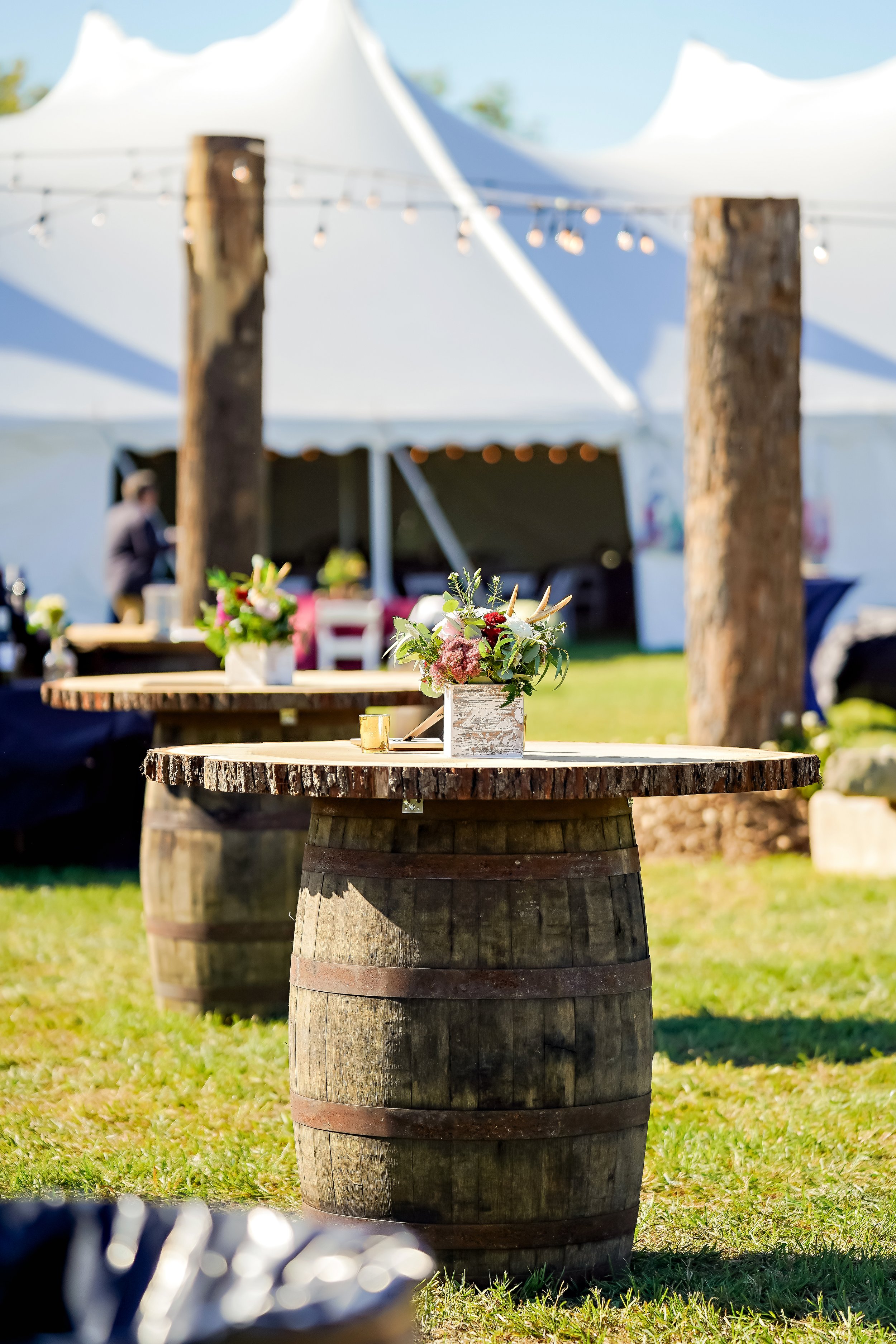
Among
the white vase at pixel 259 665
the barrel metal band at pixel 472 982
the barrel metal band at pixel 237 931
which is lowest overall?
the barrel metal band at pixel 237 931

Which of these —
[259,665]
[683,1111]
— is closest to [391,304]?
[259,665]

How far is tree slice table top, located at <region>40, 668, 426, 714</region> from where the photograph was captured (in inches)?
185

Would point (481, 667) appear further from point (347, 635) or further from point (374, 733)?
point (347, 635)

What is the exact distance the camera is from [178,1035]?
5.05 meters

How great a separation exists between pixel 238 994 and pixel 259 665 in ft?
3.27

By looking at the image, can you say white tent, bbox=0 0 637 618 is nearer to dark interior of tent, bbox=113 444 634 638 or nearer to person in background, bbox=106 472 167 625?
dark interior of tent, bbox=113 444 634 638

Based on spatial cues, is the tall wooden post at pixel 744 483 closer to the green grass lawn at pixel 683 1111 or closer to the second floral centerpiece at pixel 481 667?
the green grass lawn at pixel 683 1111

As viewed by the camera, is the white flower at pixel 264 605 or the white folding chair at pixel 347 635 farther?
the white folding chair at pixel 347 635

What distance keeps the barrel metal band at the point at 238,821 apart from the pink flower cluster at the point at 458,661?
1841 millimetres

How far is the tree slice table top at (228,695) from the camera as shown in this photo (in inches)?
185

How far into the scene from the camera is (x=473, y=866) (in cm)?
306

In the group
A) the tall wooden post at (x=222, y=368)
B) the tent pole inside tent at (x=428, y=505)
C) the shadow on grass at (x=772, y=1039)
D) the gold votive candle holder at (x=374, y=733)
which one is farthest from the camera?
the tent pole inside tent at (x=428, y=505)

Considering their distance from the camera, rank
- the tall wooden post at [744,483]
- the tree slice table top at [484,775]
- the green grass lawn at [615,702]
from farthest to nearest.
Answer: the green grass lawn at [615,702]
the tall wooden post at [744,483]
the tree slice table top at [484,775]

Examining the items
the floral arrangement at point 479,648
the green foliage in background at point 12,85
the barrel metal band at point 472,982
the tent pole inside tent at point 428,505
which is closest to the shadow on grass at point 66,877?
the floral arrangement at point 479,648
